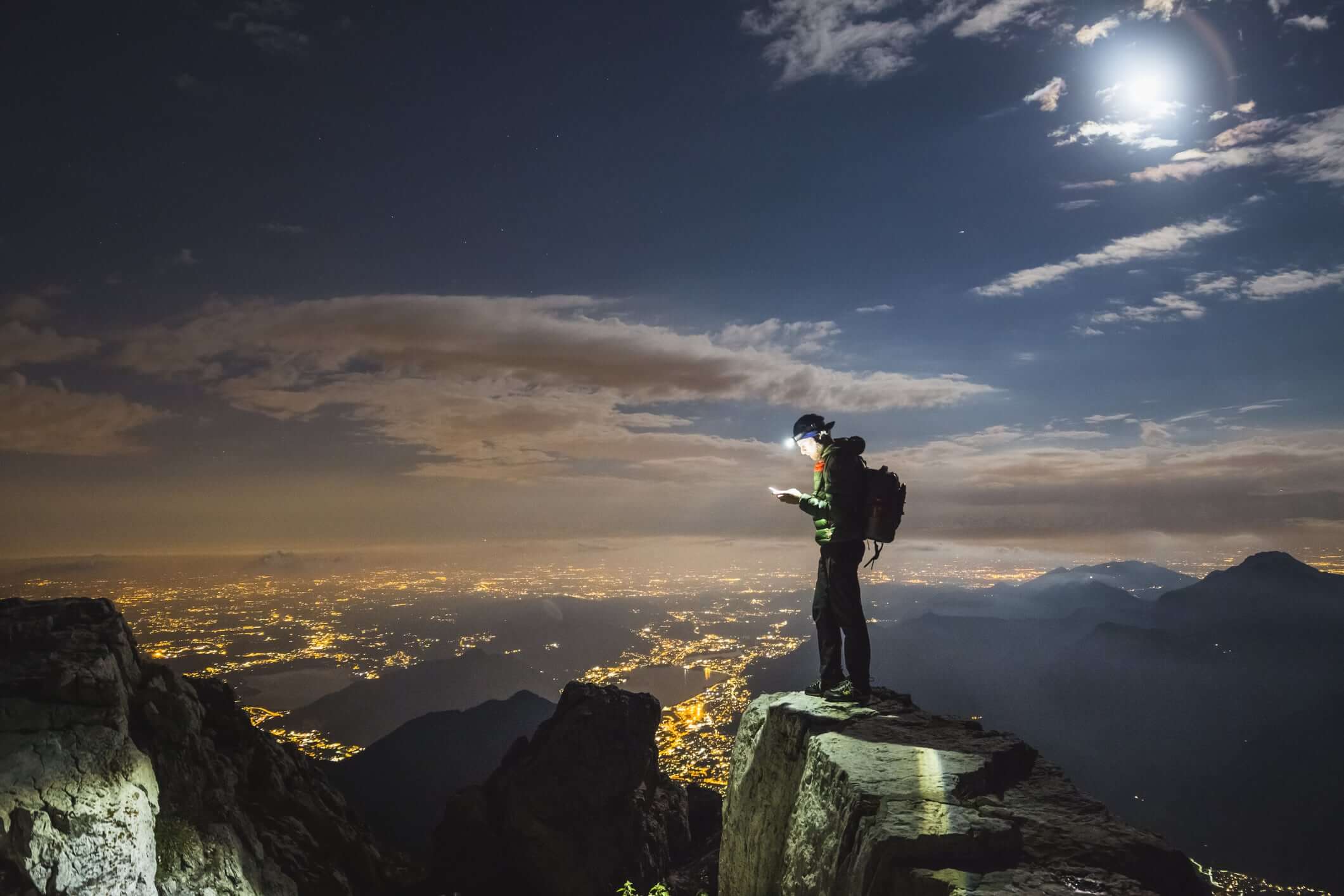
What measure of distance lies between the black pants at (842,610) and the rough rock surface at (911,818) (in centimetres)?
59

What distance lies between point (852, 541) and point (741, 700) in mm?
131570

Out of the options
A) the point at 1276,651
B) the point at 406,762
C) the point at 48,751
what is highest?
the point at 48,751

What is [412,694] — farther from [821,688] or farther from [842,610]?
Result: [842,610]

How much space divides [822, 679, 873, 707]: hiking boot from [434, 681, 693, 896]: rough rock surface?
22.1 metres

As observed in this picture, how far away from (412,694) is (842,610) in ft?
570

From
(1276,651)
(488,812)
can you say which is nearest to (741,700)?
(488,812)

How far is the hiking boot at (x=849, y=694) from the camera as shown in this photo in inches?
359

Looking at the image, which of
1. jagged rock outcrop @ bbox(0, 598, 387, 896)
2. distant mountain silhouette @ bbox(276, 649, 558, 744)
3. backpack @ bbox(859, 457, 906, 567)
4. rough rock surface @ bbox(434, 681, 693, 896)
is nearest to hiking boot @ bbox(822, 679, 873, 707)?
backpack @ bbox(859, 457, 906, 567)

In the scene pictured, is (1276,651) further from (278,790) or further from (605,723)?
(278,790)

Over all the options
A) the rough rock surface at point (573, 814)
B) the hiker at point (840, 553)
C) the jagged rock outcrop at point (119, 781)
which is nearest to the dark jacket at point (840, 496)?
the hiker at point (840, 553)

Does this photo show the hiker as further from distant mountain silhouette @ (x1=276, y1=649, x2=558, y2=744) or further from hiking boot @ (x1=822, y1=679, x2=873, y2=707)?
distant mountain silhouette @ (x1=276, y1=649, x2=558, y2=744)

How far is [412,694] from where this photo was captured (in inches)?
6127

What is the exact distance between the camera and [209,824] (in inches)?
523

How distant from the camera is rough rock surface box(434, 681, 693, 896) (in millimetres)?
26422
